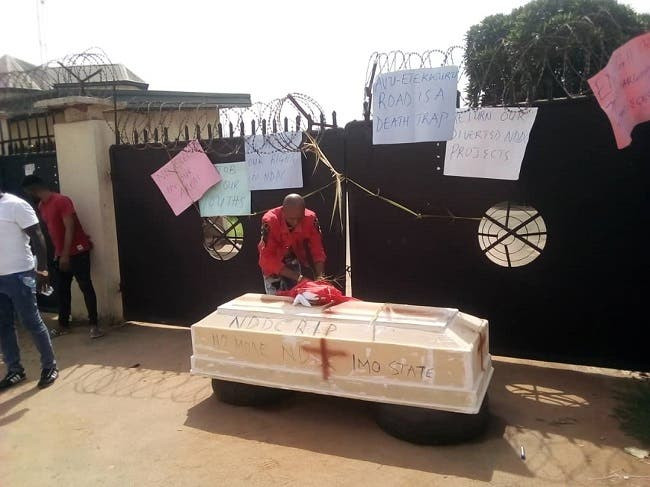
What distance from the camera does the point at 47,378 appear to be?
4289 mm

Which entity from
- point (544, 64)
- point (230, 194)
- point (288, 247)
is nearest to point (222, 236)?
point (230, 194)

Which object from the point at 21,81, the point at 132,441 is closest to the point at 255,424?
the point at 132,441

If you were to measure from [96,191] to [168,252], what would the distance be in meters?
1.14

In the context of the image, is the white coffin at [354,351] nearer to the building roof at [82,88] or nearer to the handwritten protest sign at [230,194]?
the handwritten protest sign at [230,194]

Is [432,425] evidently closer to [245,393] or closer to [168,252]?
[245,393]

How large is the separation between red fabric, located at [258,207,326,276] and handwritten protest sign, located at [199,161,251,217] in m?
1.02

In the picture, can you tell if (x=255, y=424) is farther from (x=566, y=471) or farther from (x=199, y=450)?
(x=566, y=471)

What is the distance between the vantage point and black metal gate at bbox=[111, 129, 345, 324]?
16.6 feet

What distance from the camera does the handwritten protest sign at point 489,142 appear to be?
377 cm

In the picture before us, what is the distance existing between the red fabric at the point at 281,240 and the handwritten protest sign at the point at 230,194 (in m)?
1.02

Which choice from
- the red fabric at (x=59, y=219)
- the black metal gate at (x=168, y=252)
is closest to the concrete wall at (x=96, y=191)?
the black metal gate at (x=168, y=252)

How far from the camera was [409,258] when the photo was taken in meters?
4.34

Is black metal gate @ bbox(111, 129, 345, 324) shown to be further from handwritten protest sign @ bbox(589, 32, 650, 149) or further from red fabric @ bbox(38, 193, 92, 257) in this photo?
handwritten protest sign @ bbox(589, 32, 650, 149)

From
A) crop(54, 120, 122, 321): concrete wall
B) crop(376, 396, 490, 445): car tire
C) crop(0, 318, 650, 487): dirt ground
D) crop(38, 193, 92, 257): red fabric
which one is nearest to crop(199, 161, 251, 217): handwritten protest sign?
crop(54, 120, 122, 321): concrete wall
